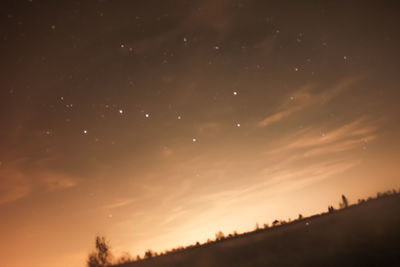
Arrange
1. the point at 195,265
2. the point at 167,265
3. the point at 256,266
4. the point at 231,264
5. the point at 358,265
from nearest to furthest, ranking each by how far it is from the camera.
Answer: the point at 358,265 < the point at 256,266 < the point at 231,264 < the point at 195,265 < the point at 167,265

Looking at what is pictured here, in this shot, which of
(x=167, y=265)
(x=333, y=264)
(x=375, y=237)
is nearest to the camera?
(x=333, y=264)

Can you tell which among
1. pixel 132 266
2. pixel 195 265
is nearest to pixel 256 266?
pixel 195 265

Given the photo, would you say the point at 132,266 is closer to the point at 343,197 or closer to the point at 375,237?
the point at 375,237

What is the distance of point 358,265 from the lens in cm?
1934

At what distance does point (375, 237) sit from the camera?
2566cm

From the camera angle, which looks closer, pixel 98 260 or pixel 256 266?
pixel 256 266

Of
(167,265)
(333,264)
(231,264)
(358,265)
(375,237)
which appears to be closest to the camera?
(358,265)

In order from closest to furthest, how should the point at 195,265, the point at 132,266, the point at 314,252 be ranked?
the point at 314,252 < the point at 195,265 < the point at 132,266

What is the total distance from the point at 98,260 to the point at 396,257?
2744 inches

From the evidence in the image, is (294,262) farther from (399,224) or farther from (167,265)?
(167,265)

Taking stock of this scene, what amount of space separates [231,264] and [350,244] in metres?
14.2

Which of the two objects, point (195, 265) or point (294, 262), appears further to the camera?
point (195, 265)

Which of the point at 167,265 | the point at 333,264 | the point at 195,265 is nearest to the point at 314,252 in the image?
the point at 333,264

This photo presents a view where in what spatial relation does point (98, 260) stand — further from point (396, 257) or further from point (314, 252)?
point (396, 257)
